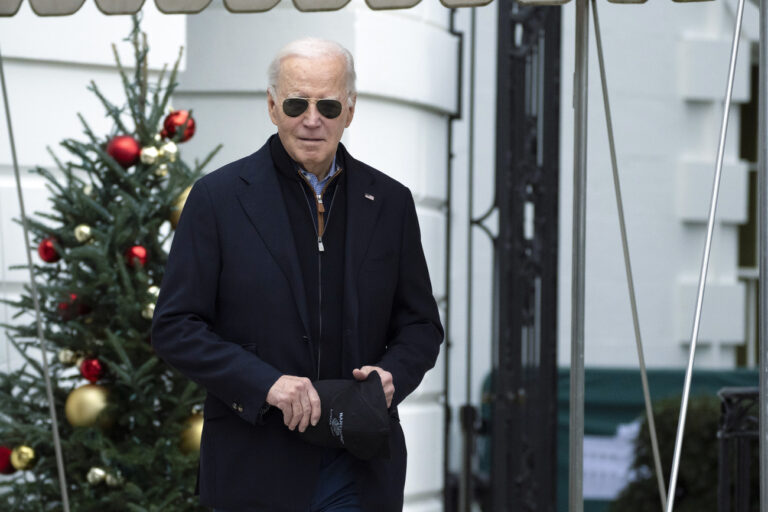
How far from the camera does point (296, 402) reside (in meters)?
2.43

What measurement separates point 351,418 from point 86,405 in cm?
201

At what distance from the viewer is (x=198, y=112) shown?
5.98 meters

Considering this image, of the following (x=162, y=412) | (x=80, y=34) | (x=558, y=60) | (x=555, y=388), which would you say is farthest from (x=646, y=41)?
(x=162, y=412)

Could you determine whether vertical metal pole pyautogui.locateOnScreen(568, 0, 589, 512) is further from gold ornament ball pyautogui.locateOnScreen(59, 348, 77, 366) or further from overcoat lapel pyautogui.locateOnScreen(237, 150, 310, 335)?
gold ornament ball pyautogui.locateOnScreen(59, 348, 77, 366)

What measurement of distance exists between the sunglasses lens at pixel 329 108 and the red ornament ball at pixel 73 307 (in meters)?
2.02

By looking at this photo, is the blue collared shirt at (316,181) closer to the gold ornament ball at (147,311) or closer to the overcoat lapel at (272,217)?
the overcoat lapel at (272,217)

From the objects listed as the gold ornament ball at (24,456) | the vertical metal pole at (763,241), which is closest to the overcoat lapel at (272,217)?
the vertical metal pole at (763,241)

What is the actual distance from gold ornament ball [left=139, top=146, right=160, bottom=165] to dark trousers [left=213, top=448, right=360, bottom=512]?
208cm

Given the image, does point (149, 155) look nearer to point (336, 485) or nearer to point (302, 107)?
point (302, 107)

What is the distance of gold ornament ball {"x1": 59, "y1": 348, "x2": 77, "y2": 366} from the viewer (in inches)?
171

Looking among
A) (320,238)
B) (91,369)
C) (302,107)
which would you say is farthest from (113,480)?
(302,107)

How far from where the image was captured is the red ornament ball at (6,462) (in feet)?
14.4

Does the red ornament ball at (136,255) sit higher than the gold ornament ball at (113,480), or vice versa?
the red ornament ball at (136,255)

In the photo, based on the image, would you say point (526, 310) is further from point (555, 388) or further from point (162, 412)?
point (162, 412)
